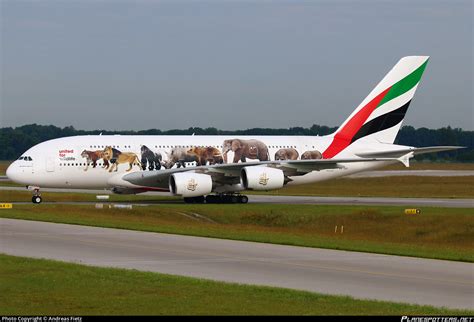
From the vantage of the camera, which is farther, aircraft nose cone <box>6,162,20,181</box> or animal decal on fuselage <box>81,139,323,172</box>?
animal decal on fuselage <box>81,139,323,172</box>

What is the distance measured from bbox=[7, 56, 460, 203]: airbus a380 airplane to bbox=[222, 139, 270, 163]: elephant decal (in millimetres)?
58

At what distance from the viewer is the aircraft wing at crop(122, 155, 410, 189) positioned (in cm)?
5362

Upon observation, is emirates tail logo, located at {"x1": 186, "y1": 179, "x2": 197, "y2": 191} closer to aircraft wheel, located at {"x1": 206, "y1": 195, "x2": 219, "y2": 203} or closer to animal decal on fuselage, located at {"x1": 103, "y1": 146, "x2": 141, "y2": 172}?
aircraft wheel, located at {"x1": 206, "y1": 195, "x2": 219, "y2": 203}

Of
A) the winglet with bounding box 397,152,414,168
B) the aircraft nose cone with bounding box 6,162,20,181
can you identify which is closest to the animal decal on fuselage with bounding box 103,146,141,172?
the aircraft nose cone with bounding box 6,162,20,181

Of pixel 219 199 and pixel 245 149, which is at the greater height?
pixel 245 149

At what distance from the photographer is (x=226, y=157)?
56.4m

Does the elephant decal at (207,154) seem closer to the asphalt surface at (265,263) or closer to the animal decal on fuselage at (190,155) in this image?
the animal decal on fuselage at (190,155)

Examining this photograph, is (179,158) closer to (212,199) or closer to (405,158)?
(212,199)

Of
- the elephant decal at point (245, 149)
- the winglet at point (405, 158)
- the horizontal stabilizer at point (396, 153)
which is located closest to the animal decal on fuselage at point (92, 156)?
the elephant decal at point (245, 149)

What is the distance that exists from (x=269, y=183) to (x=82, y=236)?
22.1 metres

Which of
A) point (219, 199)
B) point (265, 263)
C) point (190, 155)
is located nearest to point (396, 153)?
point (219, 199)

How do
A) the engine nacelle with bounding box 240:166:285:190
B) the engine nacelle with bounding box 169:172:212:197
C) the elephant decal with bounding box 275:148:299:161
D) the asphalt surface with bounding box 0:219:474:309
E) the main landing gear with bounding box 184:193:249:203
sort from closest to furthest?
the asphalt surface with bounding box 0:219:474:309 → the engine nacelle with bounding box 169:172:212:197 → the engine nacelle with bounding box 240:166:285:190 → the main landing gear with bounding box 184:193:249:203 → the elephant decal with bounding box 275:148:299:161

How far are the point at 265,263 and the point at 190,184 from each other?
90.6 feet

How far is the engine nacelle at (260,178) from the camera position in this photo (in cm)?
5306
